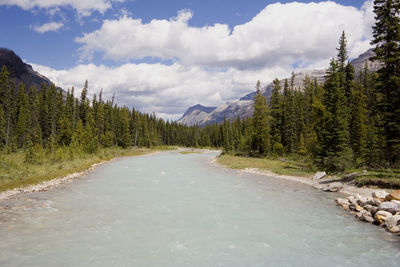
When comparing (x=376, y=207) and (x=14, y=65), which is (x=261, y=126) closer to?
(x=376, y=207)

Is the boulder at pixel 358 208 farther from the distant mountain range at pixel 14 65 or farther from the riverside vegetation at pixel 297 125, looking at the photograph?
the distant mountain range at pixel 14 65

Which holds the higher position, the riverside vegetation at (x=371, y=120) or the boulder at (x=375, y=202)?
the riverside vegetation at (x=371, y=120)

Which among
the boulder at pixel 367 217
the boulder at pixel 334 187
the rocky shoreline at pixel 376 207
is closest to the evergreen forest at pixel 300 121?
the boulder at pixel 334 187

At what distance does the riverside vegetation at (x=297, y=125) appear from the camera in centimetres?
2269

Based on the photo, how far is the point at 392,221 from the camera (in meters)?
11.7

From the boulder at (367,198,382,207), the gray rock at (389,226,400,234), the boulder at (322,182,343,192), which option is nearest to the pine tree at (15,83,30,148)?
the boulder at (322,182,343,192)

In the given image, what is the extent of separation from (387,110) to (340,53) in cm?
1847

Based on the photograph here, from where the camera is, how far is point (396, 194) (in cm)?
1398

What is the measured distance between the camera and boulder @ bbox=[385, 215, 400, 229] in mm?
11570

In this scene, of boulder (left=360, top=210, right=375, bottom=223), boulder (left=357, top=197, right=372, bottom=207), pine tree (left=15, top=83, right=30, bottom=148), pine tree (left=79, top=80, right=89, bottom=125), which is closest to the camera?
boulder (left=360, top=210, right=375, bottom=223)

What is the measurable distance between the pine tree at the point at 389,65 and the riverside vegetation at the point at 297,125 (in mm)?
74

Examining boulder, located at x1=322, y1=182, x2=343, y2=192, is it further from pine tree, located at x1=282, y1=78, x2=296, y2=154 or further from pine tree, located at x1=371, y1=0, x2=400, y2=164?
pine tree, located at x1=282, y1=78, x2=296, y2=154

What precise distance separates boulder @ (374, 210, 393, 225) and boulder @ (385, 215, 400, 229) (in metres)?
0.28

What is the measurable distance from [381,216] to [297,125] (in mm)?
48931
